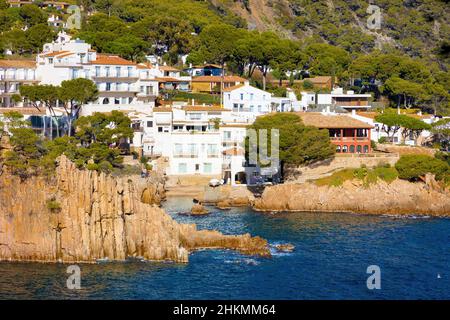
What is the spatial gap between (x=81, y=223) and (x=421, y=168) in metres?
31.7

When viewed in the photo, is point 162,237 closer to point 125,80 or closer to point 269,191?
point 269,191

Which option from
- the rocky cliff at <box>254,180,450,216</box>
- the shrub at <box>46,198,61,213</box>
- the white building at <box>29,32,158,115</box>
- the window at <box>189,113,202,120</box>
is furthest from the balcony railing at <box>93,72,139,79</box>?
the shrub at <box>46,198,61,213</box>

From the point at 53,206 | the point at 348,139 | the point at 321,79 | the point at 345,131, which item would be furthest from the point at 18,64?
the point at 53,206

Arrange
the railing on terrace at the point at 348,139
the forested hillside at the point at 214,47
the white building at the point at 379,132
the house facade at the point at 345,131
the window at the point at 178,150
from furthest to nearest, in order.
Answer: the forested hillside at the point at 214,47 → the white building at the point at 379,132 → the railing on terrace at the point at 348,139 → the house facade at the point at 345,131 → the window at the point at 178,150

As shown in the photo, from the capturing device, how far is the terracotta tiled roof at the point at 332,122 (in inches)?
3130

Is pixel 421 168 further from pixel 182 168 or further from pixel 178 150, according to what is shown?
pixel 178 150

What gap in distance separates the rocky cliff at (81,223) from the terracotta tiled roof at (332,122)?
28832 mm

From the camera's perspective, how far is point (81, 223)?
1972 inches

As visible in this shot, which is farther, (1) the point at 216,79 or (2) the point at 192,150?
(1) the point at 216,79

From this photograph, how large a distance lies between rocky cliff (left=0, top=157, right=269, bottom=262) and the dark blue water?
1.21 metres

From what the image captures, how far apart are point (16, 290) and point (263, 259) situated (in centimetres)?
1402

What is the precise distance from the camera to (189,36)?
114250 millimetres

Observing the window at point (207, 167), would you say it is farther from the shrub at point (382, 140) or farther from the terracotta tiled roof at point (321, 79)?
the terracotta tiled roof at point (321, 79)

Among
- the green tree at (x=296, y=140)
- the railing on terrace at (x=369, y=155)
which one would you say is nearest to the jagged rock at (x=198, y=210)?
the green tree at (x=296, y=140)
